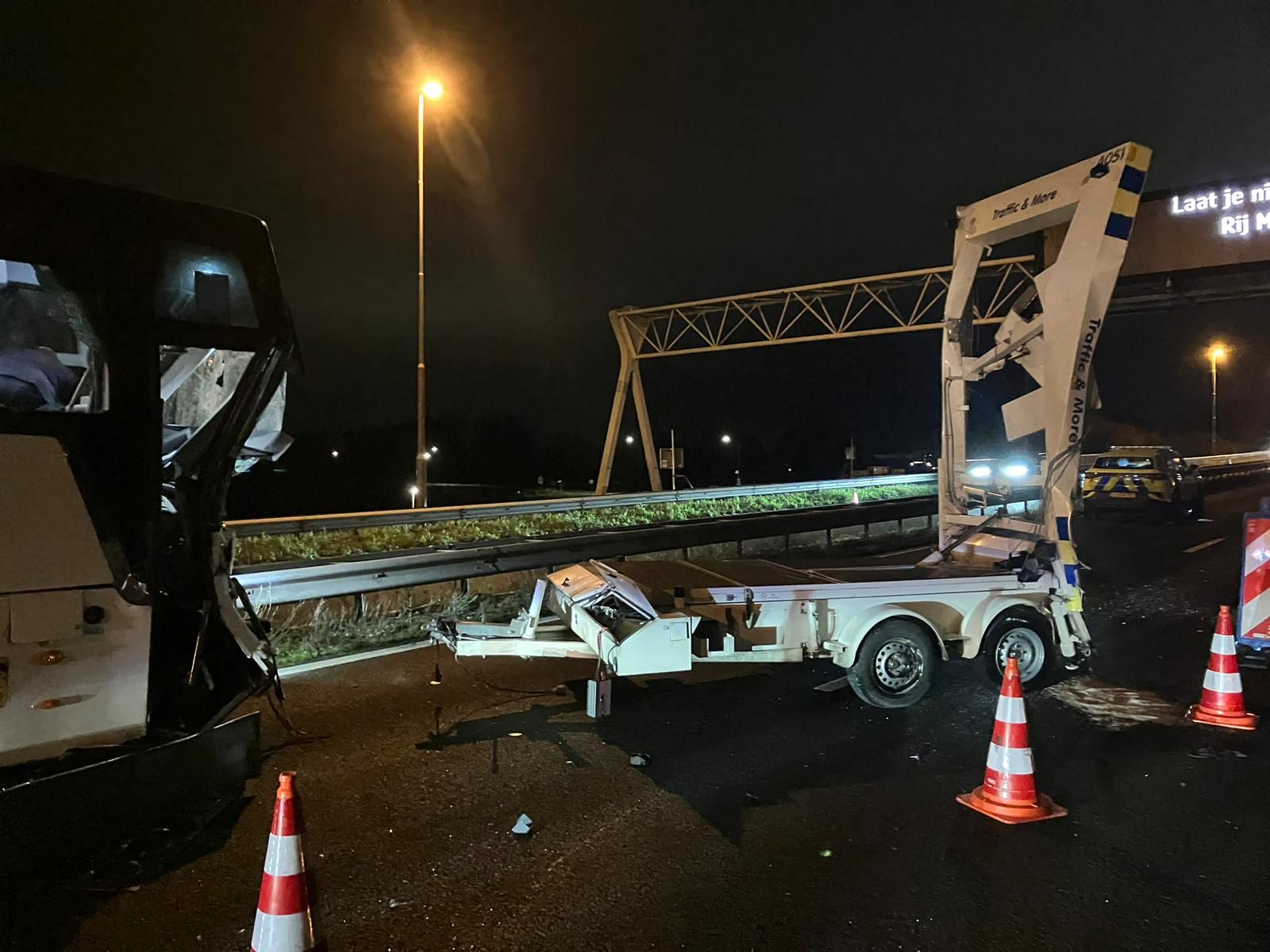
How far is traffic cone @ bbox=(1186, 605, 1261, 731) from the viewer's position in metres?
5.97

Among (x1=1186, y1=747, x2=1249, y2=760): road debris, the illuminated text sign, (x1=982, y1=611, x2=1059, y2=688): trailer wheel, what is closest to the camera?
(x1=1186, y1=747, x2=1249, y2=760): road debris

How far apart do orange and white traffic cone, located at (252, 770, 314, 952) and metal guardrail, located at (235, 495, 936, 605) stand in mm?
4339

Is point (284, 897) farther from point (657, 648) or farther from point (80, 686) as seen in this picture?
point (657, 648)

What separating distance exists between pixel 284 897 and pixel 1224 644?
6.30 metres

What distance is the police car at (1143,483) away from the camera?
1817 centimetres

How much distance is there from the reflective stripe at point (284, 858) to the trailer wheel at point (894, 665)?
429 centimetres

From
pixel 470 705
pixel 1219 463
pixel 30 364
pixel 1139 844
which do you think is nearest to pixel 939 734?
pixel 1139 844

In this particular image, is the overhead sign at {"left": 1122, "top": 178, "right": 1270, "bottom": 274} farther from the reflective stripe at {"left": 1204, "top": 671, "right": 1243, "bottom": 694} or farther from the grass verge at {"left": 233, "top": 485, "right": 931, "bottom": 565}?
the reflective stripe at {"left": 1204, "top": 671, "right": 1243, "bottom": 694}

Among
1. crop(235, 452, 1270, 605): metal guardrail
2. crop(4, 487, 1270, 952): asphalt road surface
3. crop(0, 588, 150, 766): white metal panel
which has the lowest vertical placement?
crop(4, 487, 1270, 952): asphalt road surface

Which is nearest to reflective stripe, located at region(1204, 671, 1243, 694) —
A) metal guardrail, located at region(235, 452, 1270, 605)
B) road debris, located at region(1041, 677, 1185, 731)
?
road debris, located at region(1041, 677, 1185, 731)

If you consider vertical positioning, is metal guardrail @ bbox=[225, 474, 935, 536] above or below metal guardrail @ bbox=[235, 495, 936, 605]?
above

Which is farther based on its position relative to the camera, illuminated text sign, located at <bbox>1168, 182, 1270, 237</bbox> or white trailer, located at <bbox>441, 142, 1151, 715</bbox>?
illuminated text sign, located at <bbox>1168, 182, 1270, 237</bbox>

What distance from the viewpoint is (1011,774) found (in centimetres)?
456

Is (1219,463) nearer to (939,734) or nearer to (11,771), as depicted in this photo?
(939,734)
